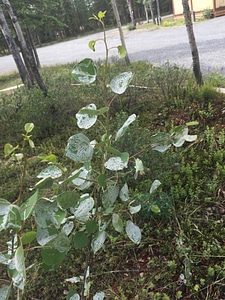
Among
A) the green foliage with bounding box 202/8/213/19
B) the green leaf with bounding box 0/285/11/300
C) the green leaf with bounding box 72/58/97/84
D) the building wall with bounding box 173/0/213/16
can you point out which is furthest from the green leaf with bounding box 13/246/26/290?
the building wall with bounding box 173/0/213/16

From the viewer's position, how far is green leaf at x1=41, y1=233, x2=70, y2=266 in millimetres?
619

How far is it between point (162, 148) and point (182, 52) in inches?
334

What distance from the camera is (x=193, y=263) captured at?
1.53 m

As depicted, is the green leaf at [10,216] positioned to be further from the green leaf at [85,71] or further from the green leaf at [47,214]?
the green leaf at [85,71]

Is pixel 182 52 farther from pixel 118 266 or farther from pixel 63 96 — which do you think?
pixel 118 266

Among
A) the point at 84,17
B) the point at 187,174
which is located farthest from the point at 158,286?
the point at 84,17

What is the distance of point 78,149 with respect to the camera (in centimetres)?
Result: 68

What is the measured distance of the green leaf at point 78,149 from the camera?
2.22ft

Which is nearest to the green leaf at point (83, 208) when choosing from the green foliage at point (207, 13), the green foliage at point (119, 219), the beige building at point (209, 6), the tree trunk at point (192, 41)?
the green foliage at point (119, 219)

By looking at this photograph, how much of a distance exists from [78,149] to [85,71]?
0.22 metres

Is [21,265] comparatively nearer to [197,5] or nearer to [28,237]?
[28,237]

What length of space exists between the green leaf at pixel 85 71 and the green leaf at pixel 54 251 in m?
0.42

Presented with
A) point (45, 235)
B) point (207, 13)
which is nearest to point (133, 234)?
point (45, 235)

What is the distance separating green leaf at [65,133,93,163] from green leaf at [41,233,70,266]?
0.20m
